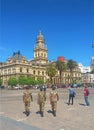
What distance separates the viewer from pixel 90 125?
442 inches

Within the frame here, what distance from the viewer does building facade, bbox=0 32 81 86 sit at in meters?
118

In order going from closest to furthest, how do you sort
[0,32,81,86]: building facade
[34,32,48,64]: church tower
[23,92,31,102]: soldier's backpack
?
[23,92,31,102]: soldier's backpack → [0,32,81,86]: building facade → [34,32,48,64]: church tower

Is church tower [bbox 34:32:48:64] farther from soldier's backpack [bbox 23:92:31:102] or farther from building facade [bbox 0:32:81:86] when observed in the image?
soldier's backpack [bbox 23:92:31:102]

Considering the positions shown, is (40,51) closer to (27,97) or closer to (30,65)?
(30,65)

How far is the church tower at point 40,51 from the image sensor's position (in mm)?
135250

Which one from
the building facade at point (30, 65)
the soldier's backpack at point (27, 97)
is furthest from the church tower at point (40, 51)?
the soldier's backpack at point (27, 97)

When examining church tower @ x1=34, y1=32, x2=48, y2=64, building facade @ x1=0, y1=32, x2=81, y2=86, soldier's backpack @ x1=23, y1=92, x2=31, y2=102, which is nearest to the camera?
soldier's backpack @ x1=23, y1=92, x2=31, y2=102

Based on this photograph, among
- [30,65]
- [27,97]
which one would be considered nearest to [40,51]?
[30,65]

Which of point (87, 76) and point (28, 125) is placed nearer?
point (28, 125)

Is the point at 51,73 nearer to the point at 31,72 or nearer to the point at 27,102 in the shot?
the point at 31,72

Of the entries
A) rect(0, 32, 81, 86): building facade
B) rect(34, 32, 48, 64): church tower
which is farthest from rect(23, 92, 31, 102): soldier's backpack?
rect(34, 32, 48, 64): church tower

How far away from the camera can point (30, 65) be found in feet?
405

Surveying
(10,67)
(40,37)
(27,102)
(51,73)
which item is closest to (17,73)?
(10,67)

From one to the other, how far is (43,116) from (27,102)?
1.23 meters
